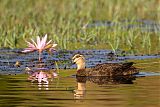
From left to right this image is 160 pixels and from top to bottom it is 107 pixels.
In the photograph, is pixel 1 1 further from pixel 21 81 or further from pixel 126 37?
pixel 21 81

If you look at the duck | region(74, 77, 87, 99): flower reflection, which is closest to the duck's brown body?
the duck

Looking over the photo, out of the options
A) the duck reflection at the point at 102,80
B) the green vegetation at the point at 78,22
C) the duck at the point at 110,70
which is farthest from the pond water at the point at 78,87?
the green vegetation at the point at 78,22

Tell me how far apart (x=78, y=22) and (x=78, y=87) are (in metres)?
10.5

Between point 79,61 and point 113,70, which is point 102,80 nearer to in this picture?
point 113,70

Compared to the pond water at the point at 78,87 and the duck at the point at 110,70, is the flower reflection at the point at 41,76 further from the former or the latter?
the duck at the point at 110,70

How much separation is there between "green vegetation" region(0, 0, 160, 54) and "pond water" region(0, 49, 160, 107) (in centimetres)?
192

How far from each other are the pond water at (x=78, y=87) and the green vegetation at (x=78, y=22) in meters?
1.92

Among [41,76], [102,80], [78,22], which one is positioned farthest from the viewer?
[78,22]

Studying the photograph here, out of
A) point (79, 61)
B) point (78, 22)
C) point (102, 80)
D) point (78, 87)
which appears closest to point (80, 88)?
point (78, 87)

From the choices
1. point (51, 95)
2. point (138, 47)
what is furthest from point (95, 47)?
point (51, 95)

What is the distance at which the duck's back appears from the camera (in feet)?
43.1

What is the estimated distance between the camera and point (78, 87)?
37.9ft

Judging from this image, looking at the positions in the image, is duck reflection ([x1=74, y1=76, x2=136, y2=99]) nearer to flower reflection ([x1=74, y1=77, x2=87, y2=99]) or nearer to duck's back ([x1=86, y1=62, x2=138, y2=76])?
flower reflection ([x1=74, y1=77, x2=87, y2=99])

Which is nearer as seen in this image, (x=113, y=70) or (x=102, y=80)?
(x=102, y=80)
